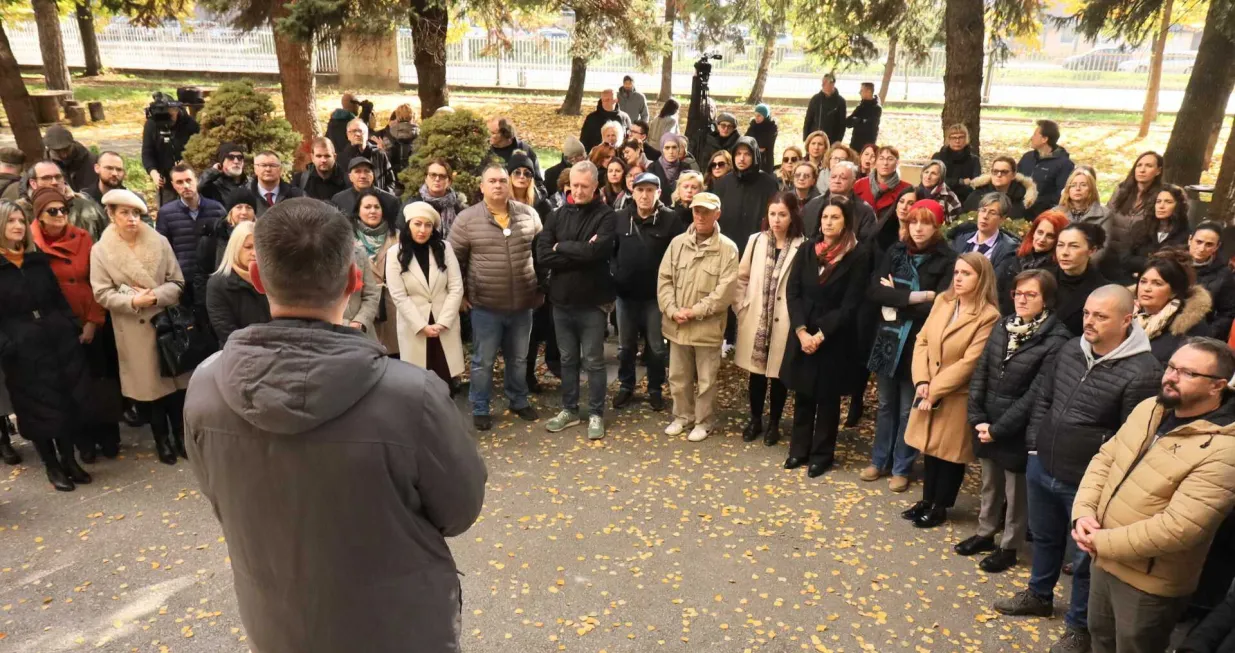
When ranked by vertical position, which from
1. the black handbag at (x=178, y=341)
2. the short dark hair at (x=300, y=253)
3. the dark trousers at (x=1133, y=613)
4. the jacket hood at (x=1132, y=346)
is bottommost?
the dark trousers at (x=1133, y=613)

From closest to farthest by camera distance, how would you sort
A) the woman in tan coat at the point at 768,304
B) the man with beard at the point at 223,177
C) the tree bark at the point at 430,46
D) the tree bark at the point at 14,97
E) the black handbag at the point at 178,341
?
the black handbag at the point at 178,341, the woman in tan coat at the point at 768,304, the man with beard at the point at 223,177, the tree bark at the point at 14,97, the tree bark at the point at 430,46

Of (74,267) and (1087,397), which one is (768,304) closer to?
(1087,397)

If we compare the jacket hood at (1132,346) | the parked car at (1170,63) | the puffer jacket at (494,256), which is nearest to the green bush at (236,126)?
the puffer jacket at (494,256)

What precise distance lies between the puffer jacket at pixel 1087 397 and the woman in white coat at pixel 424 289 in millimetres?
4152

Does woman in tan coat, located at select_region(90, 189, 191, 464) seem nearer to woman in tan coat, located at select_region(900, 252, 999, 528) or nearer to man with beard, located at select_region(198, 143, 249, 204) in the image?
man with beard, located at select_region(198, 143, 249, 204)

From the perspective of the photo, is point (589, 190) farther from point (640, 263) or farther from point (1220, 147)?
point (1220, 147)

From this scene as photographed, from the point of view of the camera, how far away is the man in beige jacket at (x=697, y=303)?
21.2 ft

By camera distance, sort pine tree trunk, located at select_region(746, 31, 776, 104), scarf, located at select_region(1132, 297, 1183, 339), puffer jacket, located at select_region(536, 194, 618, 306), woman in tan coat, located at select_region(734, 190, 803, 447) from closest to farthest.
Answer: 1. scarf, located at select_region(1132, 297, 1183, 339)
2. woman in tan coat, located at select_region(734, 190, 803, 447)
3. puffer jacket, located at select_region(536, 194, 618, 306)
4. pine tree trunk, located at select_region(746, 31, 776, 104)

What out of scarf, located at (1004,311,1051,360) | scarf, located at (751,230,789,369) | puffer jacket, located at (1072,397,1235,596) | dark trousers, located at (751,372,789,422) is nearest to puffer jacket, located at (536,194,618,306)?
scarf, located at (751,230,789,369)

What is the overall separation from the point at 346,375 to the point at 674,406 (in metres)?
5.18

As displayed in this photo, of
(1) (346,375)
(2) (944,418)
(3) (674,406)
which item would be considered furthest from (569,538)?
(1) (346,375)

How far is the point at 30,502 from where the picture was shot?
223 inches

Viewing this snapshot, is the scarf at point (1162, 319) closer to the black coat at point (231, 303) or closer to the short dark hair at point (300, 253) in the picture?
the short dark hair at point (300, 253)

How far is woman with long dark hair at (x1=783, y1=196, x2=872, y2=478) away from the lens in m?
5.91
